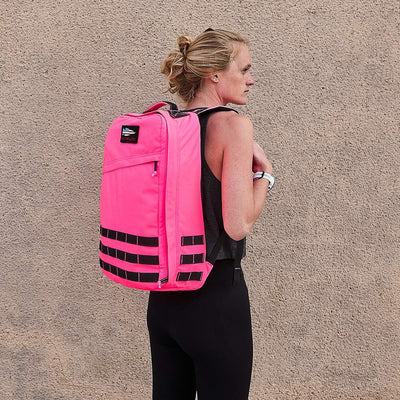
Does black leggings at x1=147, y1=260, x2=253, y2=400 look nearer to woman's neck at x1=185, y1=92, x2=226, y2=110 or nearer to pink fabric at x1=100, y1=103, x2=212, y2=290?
pink fabric at x1=100, y1=103, x2=212, y2=290

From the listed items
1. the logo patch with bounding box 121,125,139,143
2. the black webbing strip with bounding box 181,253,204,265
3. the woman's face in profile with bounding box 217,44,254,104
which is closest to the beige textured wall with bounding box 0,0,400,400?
the woman's face in profile with bounding box 217,44,254,104

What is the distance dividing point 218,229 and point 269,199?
2.87 feet

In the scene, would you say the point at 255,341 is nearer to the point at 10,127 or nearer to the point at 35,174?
the point at 35,174

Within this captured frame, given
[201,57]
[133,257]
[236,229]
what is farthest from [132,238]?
[201,57]

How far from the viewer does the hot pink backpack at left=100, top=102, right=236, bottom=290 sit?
1.18 meters

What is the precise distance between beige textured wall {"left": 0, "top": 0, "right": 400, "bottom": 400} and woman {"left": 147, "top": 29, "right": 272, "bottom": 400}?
719 mm

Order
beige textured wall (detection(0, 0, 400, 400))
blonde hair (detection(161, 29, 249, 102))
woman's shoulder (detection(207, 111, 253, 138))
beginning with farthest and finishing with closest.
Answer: beige textured wall (detection(0, 0, 400, 400)), blonde hair (detection(161, 29, 249, 102)), woman's shoulder (detection(207, 111, 253, 138))

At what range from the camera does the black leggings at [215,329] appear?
122 centimetres

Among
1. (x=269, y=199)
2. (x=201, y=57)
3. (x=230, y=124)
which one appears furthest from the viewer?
(x=269, y=199)

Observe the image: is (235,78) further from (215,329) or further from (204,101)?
(215,329)

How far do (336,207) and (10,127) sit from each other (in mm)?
1591

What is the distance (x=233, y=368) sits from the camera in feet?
4.06

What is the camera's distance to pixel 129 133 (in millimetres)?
1251

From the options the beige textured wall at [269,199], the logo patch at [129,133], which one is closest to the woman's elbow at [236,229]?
the logo patch at [129,133]
